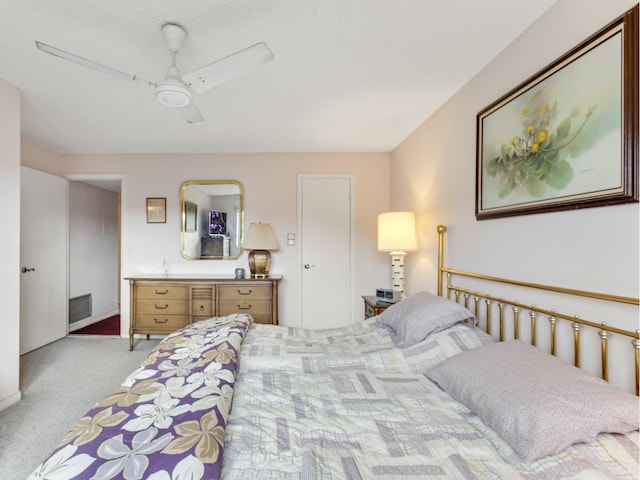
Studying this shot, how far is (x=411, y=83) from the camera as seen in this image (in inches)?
87.0

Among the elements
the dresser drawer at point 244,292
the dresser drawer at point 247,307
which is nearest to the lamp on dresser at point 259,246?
the dresser drawer at point 244,292

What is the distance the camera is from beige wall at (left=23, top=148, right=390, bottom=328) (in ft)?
12.8

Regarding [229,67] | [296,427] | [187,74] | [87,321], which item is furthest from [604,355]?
[87,321]

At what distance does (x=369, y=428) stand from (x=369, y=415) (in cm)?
8

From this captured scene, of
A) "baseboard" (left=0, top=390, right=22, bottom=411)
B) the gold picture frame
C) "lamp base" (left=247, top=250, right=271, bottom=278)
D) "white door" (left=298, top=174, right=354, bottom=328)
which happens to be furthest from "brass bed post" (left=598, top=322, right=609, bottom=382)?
the gold picture frame

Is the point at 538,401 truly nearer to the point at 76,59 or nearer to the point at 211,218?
the point at 76,59

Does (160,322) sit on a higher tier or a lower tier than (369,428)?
lower

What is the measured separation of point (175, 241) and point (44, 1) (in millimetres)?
2742

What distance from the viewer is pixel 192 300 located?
3426 millimetres

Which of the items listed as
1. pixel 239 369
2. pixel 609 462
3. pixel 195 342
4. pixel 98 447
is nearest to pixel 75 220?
pixel 195 342

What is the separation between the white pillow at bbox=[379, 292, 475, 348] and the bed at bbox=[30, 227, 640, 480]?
5 cm

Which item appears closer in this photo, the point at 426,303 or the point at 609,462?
the point at 609,462

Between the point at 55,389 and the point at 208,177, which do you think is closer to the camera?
the point at 55,389

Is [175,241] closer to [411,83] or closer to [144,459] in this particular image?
[411,83]
